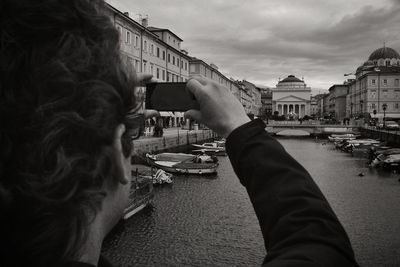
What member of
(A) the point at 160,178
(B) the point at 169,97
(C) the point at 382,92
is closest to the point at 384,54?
(C) the point at 382,92

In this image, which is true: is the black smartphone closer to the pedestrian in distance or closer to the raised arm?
the raised arm

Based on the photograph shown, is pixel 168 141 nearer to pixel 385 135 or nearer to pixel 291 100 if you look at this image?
pixel 385 135

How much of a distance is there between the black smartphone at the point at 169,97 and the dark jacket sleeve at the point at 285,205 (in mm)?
346

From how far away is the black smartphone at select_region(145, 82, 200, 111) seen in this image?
1637 millimetres

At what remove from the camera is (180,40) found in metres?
66.5

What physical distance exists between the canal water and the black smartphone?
1098 centimetres

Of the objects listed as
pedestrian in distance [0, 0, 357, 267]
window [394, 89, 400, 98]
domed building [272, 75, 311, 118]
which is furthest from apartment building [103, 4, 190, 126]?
domed building [272, 75, 311, 118]

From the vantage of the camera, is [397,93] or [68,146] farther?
[397,93]

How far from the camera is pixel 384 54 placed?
119438 millimetres

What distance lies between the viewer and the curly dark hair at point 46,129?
3.09ft

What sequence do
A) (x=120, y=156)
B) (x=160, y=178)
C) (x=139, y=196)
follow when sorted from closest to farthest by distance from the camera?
(x=120, y=156), (x=139, y=196), (x=160, y=178)

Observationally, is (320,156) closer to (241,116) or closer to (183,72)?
(183,72)

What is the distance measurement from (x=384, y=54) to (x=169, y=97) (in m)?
132

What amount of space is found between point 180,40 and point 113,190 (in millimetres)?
67297
